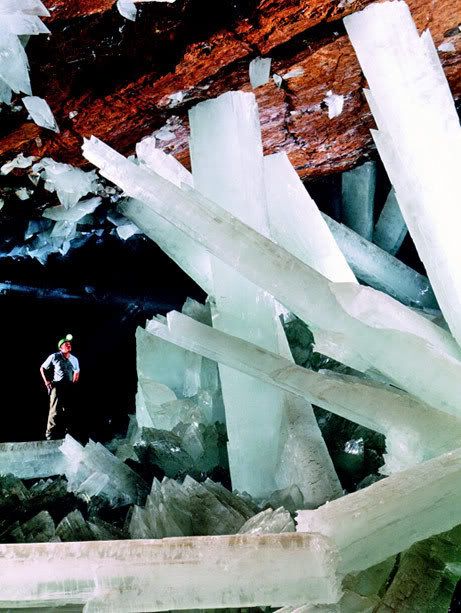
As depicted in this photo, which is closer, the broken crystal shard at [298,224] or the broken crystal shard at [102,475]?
the broken crystal shard at [102,475]

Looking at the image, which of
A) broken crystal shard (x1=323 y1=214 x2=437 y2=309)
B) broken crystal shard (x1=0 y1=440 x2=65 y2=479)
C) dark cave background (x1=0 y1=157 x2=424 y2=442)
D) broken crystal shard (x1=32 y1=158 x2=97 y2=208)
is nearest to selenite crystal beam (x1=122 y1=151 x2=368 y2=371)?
broken crystal shard (x1=32 y1=158 x2=97 y2=208)

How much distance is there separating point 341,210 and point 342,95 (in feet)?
4.37

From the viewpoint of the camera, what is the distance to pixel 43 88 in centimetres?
194

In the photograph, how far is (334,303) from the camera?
1364 millimetres

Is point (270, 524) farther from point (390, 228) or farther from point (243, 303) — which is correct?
point (390, 228)

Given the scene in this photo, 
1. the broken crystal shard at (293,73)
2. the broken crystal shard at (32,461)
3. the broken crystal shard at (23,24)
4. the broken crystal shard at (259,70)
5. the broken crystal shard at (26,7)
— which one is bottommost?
the broken crystal shard at (32,461)

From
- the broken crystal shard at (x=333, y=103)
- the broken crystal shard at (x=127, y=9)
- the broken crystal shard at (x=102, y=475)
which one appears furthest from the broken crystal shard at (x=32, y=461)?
the broken crystal shard at (x=333, y=103)

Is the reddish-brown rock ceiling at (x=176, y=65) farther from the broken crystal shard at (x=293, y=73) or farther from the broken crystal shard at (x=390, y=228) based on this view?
the broken crystal shard at (x=390, y=228)

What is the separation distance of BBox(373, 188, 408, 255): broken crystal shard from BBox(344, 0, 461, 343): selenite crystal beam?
171 cm

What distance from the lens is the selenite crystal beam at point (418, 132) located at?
60.8 inches

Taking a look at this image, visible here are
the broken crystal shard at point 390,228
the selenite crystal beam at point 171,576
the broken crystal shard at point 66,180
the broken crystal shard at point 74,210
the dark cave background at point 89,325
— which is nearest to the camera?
the selenite crystal beam at point 171,576

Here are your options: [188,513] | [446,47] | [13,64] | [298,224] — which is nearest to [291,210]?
[298,224]

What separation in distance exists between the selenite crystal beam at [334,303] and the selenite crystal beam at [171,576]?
58 centimetres

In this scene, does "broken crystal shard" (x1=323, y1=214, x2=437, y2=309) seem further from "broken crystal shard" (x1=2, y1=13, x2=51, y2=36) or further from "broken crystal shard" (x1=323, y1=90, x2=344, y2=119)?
"broken crystal shard" (x1=2, y1=13, x2=51, y2=36)
